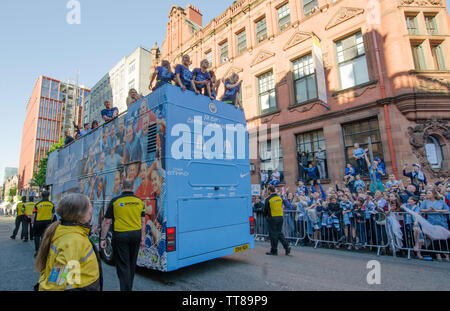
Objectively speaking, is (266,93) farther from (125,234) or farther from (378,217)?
(125,234)

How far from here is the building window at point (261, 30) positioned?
1733 cm

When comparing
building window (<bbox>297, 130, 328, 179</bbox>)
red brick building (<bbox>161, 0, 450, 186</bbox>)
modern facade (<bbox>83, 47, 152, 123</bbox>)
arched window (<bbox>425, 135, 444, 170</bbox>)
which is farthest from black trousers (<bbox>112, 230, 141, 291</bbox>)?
modern facade (<bbox>83, 47, 152, 123</bbox>)

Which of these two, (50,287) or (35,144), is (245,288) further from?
(35,144)

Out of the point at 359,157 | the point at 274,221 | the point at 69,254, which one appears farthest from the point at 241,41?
the point at 69,254

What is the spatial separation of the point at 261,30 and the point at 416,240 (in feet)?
51.5

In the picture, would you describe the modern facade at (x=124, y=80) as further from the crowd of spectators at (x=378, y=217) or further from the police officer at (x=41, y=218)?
the crowd of spectators at (x=378, y=217)

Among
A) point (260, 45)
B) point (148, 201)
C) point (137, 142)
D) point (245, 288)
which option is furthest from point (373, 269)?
point (260, 45)

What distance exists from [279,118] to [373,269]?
10.8 m

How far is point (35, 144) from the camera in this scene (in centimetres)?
7275

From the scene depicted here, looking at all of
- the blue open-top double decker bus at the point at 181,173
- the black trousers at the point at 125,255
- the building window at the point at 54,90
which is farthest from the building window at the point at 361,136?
the building window at the point at 54,90

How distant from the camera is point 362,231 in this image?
8047 mm

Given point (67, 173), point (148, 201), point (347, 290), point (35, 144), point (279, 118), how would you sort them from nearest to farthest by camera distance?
point (347, 290) → point (148, 201) → point (67, 173) → point (279, 118) → point (35, 144)

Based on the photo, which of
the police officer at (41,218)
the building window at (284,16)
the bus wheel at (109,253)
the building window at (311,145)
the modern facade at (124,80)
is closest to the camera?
the bus wheel at (109,253)

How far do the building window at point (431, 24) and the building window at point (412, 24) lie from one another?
2.11 feet
